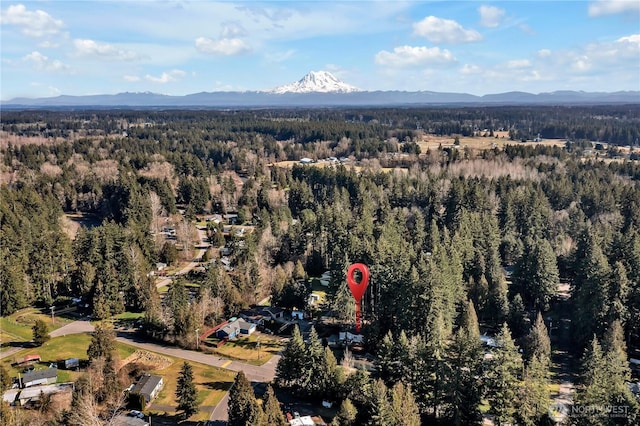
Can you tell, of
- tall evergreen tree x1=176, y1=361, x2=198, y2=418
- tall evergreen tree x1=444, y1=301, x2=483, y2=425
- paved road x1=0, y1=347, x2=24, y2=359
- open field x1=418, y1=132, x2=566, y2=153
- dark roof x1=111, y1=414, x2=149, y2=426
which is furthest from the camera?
open field x1=418, y1=132, x2=566, y2=153

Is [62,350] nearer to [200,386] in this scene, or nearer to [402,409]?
[200,386]

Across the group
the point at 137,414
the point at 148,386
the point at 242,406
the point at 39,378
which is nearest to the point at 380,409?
the point at 242,406

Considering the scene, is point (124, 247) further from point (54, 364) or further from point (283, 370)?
point (283, 370)

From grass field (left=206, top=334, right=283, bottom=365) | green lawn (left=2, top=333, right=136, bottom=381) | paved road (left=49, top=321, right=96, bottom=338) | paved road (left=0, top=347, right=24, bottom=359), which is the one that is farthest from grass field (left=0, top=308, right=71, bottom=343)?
grass field (left=206, top=334, right=283, bottom=365)

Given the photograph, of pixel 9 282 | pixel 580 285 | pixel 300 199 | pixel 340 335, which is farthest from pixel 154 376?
pixel 300 199

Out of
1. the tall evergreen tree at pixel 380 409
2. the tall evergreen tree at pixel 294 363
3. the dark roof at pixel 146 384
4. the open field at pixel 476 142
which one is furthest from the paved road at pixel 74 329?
the open field at pixel 476 142

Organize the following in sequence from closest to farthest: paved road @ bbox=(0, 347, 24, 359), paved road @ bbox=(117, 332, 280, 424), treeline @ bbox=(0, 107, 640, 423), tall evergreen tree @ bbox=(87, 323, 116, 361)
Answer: paved road @ bbox=(117, 332, 280, 424) → treeline @ bbox=(0, 107, 640, 423) → tall evergreen tree @ bbox=(87, 323, 116, 361) → paved road @ bbox=(0, 347, 24, 359)

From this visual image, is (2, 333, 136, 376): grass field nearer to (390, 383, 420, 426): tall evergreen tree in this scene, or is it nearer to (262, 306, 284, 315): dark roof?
(262, 306, 284, 315): dark roof
